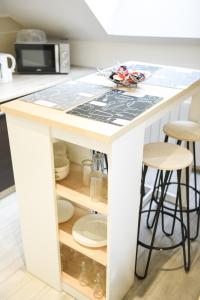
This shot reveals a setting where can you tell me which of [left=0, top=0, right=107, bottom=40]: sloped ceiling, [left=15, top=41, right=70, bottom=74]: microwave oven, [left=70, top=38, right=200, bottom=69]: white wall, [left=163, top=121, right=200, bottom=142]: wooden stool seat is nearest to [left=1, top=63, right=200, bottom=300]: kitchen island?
[left=163, top=121, right=200, bottom=142]: wooden stool seat

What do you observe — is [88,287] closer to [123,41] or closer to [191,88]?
[191,88]

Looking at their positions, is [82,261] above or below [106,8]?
below

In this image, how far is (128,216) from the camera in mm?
1555

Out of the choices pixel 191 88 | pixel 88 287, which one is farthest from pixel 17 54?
pixel 88 287

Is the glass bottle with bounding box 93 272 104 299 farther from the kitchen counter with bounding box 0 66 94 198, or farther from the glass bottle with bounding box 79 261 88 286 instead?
the kitchen counter with bounding box 0 66 94 198

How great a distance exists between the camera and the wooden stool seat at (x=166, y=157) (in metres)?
1.62

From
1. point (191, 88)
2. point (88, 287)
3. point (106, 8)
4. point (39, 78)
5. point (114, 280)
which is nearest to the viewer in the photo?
point (114, 280)

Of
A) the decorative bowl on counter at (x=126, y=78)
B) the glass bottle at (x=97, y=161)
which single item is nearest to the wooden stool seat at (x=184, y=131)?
the decorative bowl on counter at (x=126, y=78)

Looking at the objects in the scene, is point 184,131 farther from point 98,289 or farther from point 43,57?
point 43,57

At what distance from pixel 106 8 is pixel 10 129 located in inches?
67.4

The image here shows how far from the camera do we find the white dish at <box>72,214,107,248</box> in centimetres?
159

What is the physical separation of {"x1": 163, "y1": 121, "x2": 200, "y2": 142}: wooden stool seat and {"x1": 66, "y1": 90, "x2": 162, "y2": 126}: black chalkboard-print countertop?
1.54 feet

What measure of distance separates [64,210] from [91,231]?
24cm

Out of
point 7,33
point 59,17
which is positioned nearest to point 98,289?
point 59,17
